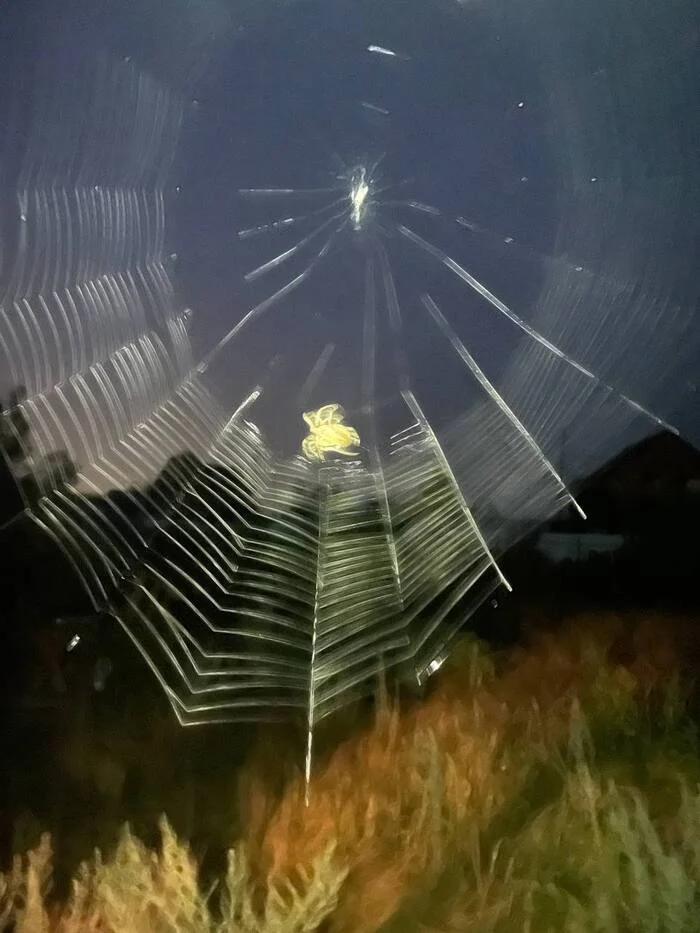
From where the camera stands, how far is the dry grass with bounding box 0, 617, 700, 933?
588mm

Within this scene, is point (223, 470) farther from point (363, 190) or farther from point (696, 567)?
point (696, 567)

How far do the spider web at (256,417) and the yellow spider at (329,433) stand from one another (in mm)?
15

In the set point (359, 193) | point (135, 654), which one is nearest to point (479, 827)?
Result: point (135, 654)

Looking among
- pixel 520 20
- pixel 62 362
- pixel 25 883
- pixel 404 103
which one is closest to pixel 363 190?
pixel 404 103

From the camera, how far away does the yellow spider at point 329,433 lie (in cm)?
68

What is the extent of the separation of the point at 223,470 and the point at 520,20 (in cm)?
46

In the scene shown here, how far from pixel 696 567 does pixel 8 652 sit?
59cm

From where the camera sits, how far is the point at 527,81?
25.3 inches

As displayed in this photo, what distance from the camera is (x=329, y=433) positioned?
2.23ft

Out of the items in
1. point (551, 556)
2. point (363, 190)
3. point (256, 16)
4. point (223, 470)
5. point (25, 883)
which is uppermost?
point (256, 16)

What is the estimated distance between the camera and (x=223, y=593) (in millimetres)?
659

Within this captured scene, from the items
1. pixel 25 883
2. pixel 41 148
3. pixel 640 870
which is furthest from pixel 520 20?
pixel 25 883

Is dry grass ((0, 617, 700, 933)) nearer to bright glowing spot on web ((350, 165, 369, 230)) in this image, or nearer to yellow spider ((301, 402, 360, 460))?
yellow spider ((301, 402, 360, 460))

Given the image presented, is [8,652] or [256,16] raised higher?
[256,16]
